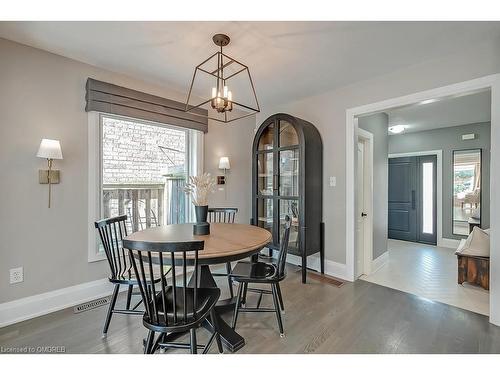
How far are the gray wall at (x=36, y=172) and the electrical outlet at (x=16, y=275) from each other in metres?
0.03

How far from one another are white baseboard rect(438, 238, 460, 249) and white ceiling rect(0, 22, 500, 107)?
160 inches

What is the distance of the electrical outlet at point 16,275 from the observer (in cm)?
216

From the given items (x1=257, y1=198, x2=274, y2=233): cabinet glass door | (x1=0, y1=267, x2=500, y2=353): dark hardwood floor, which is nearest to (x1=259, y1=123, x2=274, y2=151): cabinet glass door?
(x1=257, y1=198, x2=274, y2=233): cabinet glass door

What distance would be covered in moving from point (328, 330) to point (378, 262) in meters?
2.11

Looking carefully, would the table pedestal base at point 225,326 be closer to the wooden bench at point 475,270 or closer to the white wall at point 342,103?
the white wall at point 342,103

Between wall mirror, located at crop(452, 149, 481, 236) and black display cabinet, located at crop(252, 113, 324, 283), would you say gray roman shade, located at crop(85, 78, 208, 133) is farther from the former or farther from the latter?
wall mirror, located at crop(452, 149, 481, 236)

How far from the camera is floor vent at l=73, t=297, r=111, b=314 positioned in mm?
2352

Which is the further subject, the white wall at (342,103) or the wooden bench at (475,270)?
the wooden bench at (475,270)

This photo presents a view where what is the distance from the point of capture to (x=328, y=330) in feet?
6.64

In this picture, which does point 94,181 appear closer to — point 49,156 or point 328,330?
point 49,156

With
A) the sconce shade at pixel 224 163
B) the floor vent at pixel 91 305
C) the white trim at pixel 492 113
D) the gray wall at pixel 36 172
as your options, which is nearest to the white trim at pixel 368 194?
the white trim at pixel 492 113

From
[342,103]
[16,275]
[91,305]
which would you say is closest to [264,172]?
[342,103]

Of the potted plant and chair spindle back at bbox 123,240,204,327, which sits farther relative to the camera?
the potted plant

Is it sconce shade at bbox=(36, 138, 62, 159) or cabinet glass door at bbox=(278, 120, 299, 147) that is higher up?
cabinet glass door at bbox=(278, 120, 299, 147)
